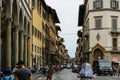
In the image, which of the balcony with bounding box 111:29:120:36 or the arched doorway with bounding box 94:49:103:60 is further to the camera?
the balcony with bounding box 111:29:120:36

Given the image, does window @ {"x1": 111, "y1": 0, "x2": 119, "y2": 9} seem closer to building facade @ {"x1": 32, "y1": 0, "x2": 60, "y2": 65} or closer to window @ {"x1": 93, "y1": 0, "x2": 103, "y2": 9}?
window @ {"x1": 93, "y1": 0, "x2": 103, "y2": 9}

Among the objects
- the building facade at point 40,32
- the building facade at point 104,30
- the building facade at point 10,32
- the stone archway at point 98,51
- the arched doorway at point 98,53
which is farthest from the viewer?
the arched doorway at point 98,53

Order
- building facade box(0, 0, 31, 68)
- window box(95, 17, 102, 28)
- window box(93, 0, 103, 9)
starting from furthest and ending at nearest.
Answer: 1. window box(93, 0, 103, 9)
2. window box(95, 17, 102, 28)
3. building facade box(0, 0, 31, 68)

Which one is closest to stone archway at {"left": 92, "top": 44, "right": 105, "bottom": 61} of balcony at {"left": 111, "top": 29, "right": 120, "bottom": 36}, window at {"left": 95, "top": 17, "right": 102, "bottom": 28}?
balcony at {"left": 111, "top": 29, "right": 120, "bottom": 36}

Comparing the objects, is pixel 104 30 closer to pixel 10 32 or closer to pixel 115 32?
pixel 115 32

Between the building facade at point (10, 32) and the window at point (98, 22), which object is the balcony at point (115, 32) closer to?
the window at point (98, 22)

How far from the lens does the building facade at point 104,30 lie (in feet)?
257

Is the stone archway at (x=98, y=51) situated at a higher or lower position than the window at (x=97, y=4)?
lower

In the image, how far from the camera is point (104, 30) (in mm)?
79188

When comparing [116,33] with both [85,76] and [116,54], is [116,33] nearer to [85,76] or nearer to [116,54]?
[116,54]

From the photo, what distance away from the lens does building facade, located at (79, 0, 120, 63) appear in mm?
78312

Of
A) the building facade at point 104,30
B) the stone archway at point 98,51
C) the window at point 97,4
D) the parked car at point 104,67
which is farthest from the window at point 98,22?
the parked car at point 104,67

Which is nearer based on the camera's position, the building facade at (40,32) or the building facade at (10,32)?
the building facade at (10,32)

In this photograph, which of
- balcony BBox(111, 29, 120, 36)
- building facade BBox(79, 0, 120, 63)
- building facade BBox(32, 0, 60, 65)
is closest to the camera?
building facade BBox(32, 0, 60, 65)
